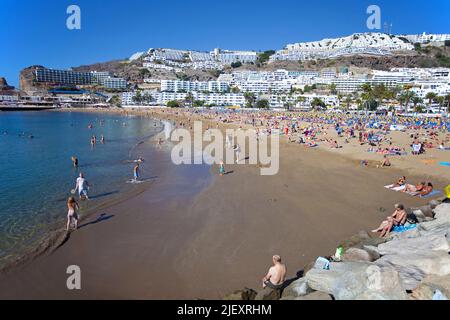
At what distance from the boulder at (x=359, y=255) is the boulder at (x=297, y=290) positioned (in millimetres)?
1382

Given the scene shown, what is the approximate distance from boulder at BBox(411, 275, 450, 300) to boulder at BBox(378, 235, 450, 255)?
131 cm

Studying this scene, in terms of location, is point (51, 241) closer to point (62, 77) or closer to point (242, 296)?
point (242, 296)

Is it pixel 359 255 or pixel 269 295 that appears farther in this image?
pixel 359 255

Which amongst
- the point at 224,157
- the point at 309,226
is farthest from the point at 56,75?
the point at 309,226

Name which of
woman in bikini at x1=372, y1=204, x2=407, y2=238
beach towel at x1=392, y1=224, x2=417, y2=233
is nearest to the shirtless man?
woman in bikini at x1=372, y1=204, x2=407, y2=238

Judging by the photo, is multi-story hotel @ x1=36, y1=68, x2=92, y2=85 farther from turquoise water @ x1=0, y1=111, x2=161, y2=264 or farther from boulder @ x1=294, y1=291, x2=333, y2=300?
boulder @ x1=294, y1=291, x2=333, y2=300

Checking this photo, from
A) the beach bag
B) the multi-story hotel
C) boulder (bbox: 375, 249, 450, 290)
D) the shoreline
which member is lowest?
the shoreline

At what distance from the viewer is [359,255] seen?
6.38 m

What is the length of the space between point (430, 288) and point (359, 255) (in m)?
1.70

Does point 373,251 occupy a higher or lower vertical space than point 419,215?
lower

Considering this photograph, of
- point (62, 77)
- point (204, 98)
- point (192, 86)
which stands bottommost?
point (204, 98)

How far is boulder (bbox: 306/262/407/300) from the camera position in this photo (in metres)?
4.72

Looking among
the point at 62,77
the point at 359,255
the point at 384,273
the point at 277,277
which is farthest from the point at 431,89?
the point at 62,77

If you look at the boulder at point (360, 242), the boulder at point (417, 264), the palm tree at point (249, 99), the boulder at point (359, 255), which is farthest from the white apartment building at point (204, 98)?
the boulder at point (417, 264)
